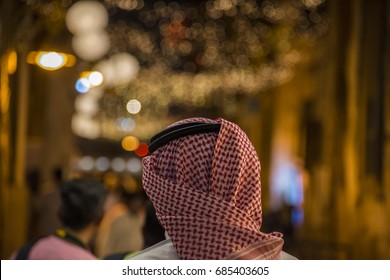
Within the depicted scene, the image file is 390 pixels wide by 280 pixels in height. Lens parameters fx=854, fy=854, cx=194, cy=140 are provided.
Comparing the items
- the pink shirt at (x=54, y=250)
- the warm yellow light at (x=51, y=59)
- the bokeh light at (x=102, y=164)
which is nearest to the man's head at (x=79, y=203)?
the pink shirt at (x=54, y=250)

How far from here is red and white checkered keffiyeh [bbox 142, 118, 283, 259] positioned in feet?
6.76

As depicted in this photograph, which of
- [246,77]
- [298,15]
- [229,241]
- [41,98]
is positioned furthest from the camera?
[246,77]

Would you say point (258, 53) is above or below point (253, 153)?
above

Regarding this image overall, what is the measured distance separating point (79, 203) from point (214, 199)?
2821mm

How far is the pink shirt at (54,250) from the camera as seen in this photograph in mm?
3841

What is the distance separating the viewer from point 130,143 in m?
59.1

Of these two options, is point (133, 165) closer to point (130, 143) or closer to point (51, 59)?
point (130, 143)

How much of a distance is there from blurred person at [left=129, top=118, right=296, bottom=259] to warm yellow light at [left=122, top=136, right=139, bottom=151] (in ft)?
177

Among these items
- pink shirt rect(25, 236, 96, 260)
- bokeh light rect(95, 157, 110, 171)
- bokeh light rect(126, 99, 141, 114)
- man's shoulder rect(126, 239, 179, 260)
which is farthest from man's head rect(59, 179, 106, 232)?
bokeh light rect(95, 157, 110, 171)
